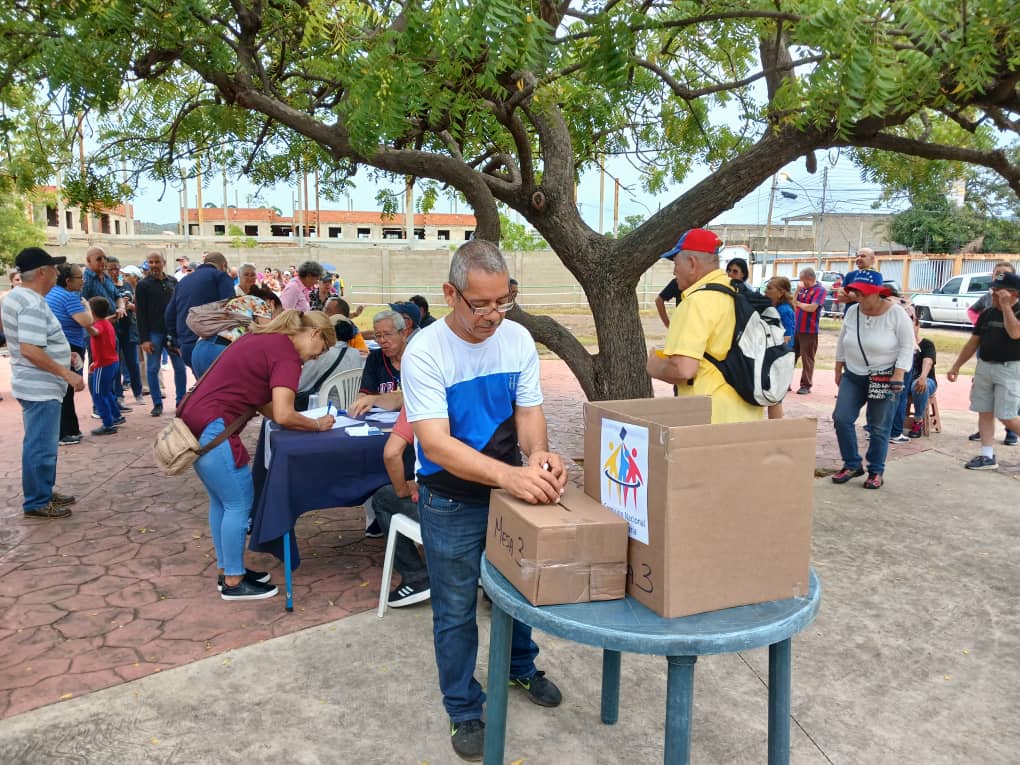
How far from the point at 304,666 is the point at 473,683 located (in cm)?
99

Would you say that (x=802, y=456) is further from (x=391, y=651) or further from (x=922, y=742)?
(x=391, y=651)

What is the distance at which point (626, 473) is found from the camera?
192 centimetres

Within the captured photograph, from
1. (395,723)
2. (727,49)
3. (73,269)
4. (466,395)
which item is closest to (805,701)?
(395,723)

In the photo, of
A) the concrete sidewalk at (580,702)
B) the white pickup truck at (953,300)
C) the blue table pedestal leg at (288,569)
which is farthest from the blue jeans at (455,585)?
the white pickup truck at (953,300)

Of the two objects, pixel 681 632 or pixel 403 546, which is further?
pixel 403 546

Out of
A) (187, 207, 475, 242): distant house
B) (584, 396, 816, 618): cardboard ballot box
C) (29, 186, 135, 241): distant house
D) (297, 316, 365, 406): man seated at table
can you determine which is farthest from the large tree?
A: (187, 207, 475, 242): distant house

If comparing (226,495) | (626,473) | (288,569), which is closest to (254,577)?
(288,569)

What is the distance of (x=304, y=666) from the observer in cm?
331

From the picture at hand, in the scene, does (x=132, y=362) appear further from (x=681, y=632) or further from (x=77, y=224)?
(x=77, y=224)

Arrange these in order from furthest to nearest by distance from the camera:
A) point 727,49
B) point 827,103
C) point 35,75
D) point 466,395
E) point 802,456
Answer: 1. point 727,49
2. point 35,75
3. point 827,103
4. point 466,395
5. point 802,456

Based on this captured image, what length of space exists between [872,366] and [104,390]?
7.87 meters

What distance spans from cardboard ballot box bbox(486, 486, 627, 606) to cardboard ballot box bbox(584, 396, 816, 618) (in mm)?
55

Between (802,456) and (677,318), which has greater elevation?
(677,318)

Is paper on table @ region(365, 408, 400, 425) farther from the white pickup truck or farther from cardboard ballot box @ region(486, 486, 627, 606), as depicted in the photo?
the white pickup truck
